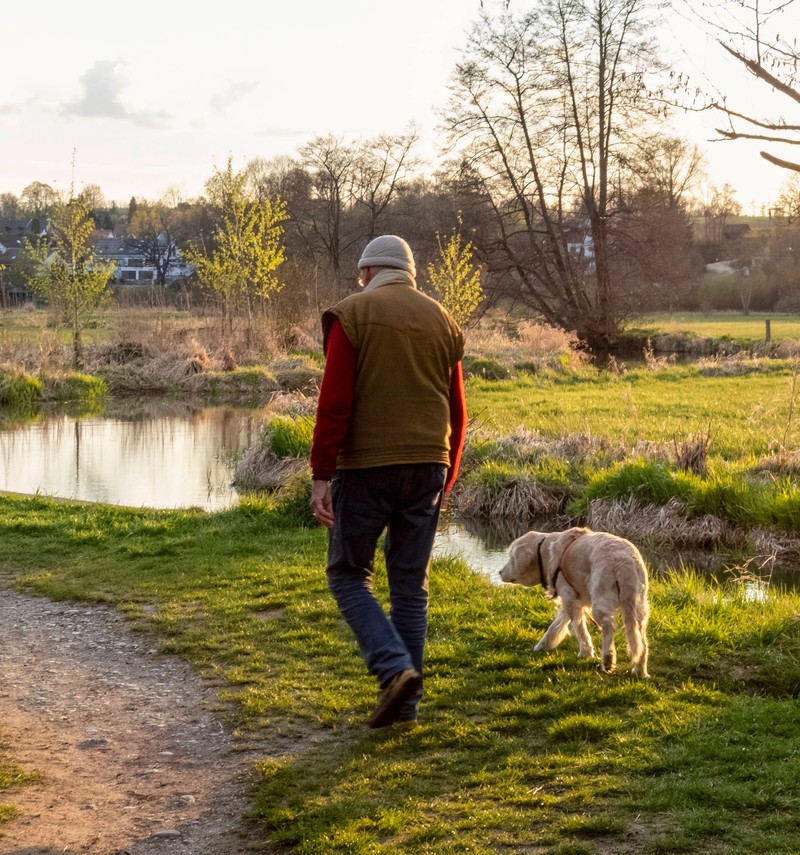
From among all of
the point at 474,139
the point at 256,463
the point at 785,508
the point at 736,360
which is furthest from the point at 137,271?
the point at 785,508

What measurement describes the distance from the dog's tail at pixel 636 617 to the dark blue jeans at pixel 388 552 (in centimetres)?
117

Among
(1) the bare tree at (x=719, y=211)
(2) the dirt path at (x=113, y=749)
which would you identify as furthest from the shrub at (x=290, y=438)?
(1) the bare tree at (x=719, y=211)

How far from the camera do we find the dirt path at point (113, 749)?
4.04 meters

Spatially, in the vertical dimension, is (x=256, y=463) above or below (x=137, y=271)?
below

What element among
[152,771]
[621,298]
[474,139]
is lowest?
[152,771]

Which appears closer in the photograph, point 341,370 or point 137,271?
point 341,370

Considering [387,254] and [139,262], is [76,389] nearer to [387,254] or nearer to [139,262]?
[387,254]

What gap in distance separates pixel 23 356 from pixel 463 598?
76.0 feet

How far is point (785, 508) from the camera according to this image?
34.9 ft

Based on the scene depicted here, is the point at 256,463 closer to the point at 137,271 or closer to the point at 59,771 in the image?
the point at 59,771

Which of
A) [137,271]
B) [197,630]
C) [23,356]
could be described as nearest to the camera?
[197,630]

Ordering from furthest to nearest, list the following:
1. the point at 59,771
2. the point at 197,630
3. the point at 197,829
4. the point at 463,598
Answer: the point at 463,598, the point at 197,630, the point at 59,771, the point at 197,829

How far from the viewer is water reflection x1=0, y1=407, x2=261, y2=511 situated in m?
13.9

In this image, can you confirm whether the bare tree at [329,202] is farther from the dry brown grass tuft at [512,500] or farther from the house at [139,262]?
the dry brown grass tuft at [512,500]
